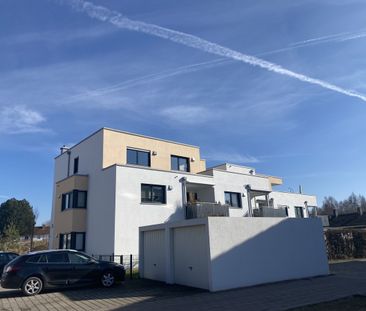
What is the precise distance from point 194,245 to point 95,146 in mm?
14816

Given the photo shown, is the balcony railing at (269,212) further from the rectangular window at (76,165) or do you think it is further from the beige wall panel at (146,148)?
the rectangular window at (76,165)

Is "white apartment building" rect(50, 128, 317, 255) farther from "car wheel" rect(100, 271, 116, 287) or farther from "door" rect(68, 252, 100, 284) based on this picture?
"door" rect(68, 252, 100, 284)

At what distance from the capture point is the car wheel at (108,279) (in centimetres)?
1387

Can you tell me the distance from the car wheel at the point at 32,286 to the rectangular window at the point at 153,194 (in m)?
11.2

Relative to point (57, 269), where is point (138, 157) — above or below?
above

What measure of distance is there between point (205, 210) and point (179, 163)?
626 cm

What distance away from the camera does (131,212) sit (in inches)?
890

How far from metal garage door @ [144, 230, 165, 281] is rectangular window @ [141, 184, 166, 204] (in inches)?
281

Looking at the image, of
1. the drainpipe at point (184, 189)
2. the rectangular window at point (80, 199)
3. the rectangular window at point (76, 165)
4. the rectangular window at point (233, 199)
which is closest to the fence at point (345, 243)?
the rectangular window at point (233, 199)

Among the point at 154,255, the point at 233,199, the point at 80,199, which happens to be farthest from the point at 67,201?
the point at 233,199

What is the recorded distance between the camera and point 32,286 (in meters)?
12.5

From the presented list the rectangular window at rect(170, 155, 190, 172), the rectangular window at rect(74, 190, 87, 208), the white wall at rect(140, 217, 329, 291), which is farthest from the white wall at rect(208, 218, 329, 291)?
the rectangular window at rect(74, 190, 87, 208)

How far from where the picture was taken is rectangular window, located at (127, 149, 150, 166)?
26.4 metres

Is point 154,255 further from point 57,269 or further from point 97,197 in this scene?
point 97,197
